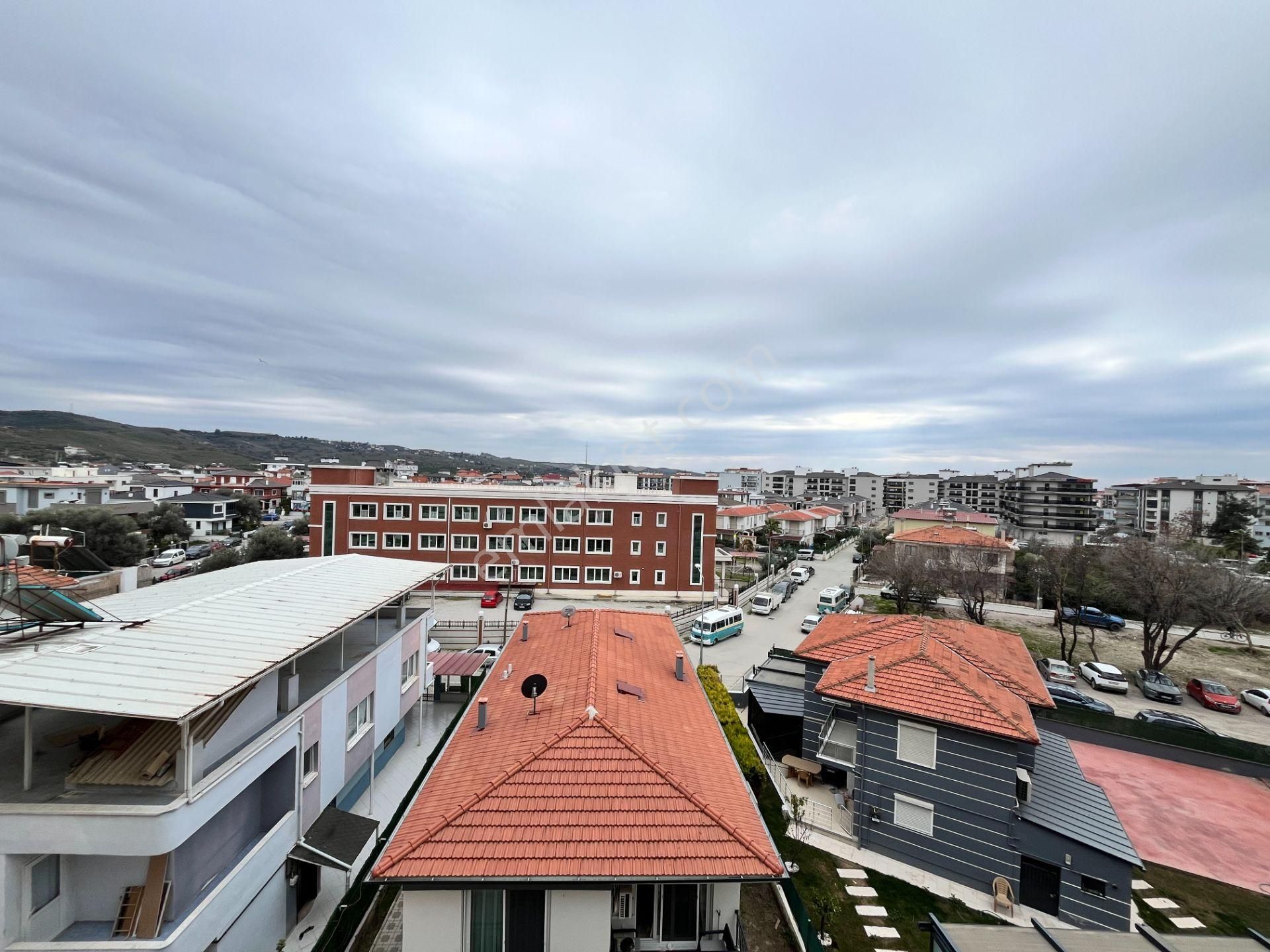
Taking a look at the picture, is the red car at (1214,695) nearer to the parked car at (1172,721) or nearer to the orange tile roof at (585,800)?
the parked car at (1172,721)

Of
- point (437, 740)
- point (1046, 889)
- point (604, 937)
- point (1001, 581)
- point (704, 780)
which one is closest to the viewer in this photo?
point (604, 937)

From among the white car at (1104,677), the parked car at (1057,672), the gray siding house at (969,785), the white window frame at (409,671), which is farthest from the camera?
the parked car at (1057,672)

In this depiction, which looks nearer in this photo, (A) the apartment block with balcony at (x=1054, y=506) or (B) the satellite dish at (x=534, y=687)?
(B) the satellite dish at (x=534, y=687)

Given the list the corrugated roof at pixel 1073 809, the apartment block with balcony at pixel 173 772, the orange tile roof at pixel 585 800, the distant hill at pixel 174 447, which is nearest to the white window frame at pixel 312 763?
the apartment block with balcony at pixel 173 772

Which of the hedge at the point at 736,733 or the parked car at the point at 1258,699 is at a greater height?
the hedge at the point at 736,733

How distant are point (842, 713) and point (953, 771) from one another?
2.92 metres

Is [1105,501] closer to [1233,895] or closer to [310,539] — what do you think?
[1233,895]

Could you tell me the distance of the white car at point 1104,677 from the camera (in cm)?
1989

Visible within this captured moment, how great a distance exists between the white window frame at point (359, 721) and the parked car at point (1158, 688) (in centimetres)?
2744

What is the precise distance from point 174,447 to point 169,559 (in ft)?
407

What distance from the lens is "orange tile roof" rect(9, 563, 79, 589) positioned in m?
7.89

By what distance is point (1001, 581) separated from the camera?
98.5ft

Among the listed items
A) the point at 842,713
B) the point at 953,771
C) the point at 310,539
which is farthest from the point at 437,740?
the point at 310,539

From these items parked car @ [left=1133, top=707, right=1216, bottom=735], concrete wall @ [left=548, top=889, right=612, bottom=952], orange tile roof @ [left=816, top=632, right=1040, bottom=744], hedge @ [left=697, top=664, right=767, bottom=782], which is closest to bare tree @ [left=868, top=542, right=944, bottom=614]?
parked car @ [left=1133, top=707, right=1216, bottom=735]
